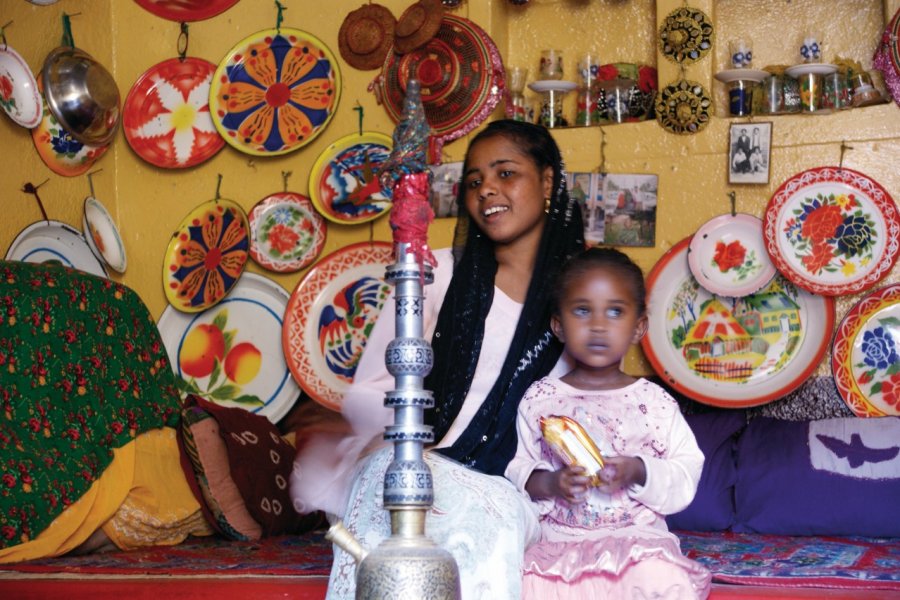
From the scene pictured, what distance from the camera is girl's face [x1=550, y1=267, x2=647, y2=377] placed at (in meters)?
2.25

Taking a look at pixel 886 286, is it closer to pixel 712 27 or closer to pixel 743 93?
pixel 743 93

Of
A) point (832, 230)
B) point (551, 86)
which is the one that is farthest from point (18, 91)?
point (832, 230)

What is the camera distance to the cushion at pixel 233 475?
3107 mm

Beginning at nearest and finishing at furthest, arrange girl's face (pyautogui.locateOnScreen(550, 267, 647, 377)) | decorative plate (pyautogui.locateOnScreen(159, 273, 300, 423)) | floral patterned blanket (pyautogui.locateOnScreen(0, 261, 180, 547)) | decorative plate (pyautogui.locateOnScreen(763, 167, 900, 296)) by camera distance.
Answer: girl's face (pyautogui.locateOnScreen(550, 267, 647, 377)) → floral patterned blanket (pyautogui.locateOnScreen(0, 261, 180, 547)) → decorative plate (pyautogui.locateOnScreen(763, 167, 900, 296)) → decorative plate (pyautogui.locateOnScreen(159, 273, 300, 423))

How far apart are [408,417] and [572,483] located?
60 centimetres

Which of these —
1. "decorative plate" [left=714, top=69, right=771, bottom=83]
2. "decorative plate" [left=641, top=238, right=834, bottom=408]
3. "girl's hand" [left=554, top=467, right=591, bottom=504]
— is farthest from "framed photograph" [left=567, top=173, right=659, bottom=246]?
"girl's hand" [left=554, top=467, right=591, bottom=504]

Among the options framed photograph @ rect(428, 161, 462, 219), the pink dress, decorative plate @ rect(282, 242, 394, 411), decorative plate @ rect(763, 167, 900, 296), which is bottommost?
the pink dress

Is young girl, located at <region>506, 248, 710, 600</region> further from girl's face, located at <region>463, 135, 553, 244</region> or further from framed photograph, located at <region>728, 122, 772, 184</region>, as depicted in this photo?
framed photograph, located at <region>728, 122, 772, 184</region>

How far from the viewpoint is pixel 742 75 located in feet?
11.8

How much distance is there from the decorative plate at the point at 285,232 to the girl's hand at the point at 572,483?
2246 mm

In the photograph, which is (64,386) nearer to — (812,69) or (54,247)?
(54,247)

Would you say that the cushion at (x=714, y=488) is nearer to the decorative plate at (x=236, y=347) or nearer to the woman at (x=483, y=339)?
the woman at (x=483, y=339)

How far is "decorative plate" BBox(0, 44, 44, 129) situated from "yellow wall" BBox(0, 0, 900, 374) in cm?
15

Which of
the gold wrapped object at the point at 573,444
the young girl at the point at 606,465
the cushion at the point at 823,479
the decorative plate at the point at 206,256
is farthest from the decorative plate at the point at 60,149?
the gold wrapped object at the point at 573,444
